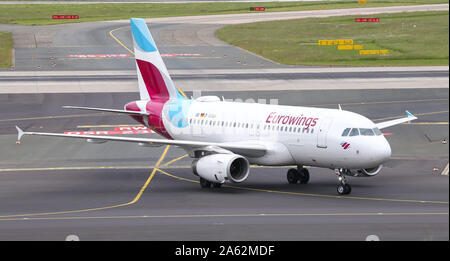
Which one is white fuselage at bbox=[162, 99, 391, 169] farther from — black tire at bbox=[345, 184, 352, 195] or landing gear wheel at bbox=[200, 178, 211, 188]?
landing gear wheel at bbox=[200, 178, 211, 188]

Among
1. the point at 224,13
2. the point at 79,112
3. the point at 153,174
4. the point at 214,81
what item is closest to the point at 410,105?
the point at 214,81

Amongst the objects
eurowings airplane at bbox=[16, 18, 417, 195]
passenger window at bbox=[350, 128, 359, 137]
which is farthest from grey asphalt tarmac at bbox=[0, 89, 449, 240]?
passenger window at bbox=[350, 128, 359, 137]

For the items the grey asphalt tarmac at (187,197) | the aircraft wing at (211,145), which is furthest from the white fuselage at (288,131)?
the grey asphalt tarmac at (187,197)

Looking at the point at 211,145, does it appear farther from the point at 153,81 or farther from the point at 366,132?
the point at 153,81

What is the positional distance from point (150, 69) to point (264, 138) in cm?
1157

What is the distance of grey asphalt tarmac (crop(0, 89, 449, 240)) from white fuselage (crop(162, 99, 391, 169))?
75.0 inches

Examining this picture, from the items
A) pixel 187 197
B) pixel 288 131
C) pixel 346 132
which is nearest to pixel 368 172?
pixel 346 132

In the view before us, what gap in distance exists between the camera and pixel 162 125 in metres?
51.5

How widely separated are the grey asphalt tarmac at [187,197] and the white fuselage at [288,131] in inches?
75.0

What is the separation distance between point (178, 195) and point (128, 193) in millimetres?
2734

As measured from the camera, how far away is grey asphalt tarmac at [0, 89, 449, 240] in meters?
34.2

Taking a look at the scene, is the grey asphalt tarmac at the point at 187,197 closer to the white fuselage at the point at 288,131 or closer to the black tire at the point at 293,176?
the black tire at the point at 293,176

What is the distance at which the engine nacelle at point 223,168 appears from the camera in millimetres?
42406

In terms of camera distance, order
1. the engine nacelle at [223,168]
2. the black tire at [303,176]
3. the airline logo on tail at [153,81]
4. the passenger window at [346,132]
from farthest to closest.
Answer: the airline logo on tail at [153,81] → the black tire at [303,176] → the engine nacelle at [223,168] → the passenger window at [346,132]
